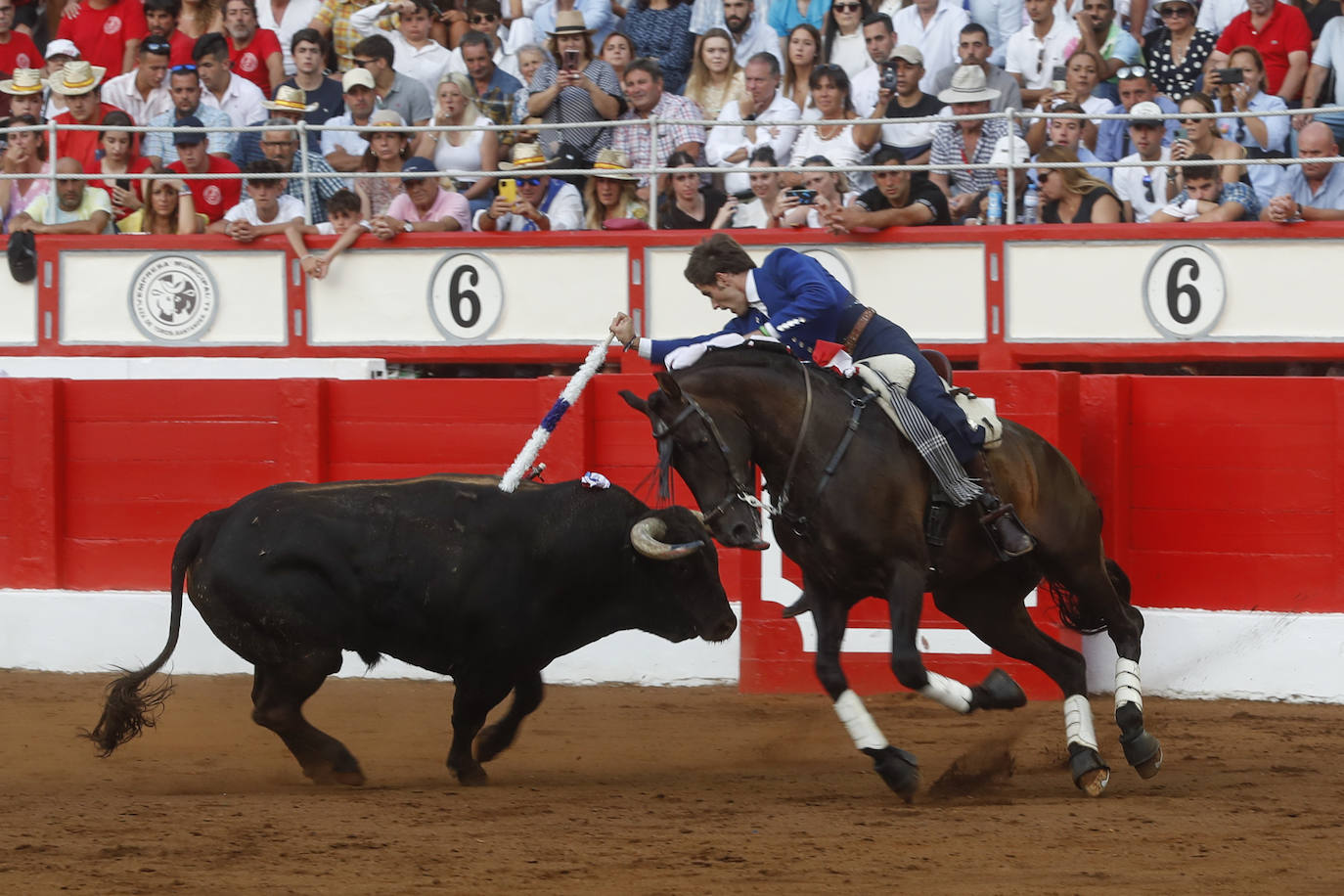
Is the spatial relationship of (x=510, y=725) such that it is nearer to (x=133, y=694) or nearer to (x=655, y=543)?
(x=655, y=543)

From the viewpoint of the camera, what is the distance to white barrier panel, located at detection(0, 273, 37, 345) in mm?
11578

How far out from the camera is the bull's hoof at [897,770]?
18.5 feet

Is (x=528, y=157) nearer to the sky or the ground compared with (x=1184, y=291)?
nearer to the sky

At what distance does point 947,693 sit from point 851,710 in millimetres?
391

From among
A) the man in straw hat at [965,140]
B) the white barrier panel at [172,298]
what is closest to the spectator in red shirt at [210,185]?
the white barrier panel at [172,298]

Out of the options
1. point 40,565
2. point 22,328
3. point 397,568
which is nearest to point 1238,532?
point 397,568

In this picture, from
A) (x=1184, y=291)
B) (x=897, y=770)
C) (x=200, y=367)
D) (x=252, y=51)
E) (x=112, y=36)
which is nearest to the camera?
(x=897, y=770)

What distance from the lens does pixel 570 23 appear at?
36.7 feet

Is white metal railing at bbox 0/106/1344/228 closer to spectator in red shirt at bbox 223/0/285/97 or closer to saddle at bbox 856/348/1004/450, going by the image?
spectator in red shirt at bbox 223/0/285/97

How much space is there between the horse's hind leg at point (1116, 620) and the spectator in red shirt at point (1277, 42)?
4.60m

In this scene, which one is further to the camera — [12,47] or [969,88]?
[12,47]

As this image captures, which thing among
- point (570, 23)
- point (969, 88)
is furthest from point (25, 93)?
point (969, 88)

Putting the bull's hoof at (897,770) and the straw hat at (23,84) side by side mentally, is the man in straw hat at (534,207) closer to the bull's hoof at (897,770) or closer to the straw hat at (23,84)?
the straw hat at (23,84)

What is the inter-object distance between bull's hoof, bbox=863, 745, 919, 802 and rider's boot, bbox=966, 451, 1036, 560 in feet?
3.19
